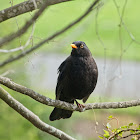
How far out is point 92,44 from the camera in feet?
37.5

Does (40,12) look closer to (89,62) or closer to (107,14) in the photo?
(89,62)

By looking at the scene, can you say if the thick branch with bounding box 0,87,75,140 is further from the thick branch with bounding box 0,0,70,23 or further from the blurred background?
the thick branch with bounding box 0,0,70,23

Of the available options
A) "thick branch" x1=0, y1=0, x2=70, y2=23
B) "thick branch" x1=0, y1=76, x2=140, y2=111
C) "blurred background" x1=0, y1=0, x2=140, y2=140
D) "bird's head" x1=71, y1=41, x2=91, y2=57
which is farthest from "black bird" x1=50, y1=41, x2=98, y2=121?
"thick branch" x1=0, y1=0, x2=70, y2=23

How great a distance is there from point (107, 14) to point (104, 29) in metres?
1.28

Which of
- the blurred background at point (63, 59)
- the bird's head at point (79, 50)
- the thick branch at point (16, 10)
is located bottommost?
the blurred background at point (63, 59)

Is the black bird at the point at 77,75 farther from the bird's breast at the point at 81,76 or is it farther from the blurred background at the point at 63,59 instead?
the blurred background at the point at 63,59

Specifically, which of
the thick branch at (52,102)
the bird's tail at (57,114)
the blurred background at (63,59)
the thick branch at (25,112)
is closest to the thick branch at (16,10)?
the blurred background at (63,59)

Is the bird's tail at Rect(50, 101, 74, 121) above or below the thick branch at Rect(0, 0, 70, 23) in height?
below

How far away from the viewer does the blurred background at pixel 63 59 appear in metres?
4.39

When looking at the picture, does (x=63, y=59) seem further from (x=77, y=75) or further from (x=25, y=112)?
(x=25, y=112)

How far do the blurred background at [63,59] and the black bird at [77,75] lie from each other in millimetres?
207

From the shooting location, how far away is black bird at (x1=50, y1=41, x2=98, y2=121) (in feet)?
15.3

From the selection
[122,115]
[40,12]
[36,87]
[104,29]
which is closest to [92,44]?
[104,29]

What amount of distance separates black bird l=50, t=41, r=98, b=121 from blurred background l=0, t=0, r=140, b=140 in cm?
21
